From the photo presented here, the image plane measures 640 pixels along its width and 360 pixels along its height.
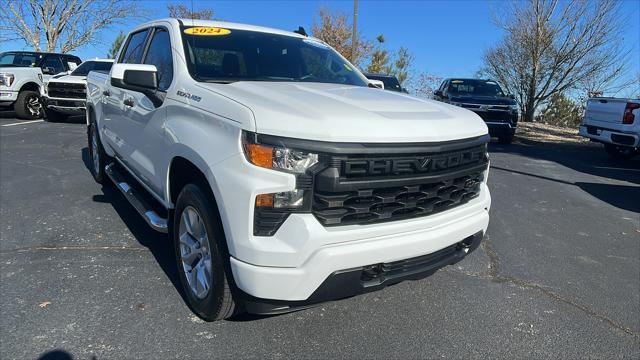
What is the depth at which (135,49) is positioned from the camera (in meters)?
4.61

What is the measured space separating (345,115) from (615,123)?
377 inches

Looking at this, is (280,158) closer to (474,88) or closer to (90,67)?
(474,88)

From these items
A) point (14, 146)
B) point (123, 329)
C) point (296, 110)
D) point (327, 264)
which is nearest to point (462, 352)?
point (327, 264)

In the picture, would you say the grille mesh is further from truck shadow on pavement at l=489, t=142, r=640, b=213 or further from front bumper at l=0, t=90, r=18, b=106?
front bumper at l=0, t=90, r=18, b=106

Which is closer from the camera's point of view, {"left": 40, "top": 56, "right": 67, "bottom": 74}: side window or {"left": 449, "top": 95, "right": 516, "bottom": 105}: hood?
{"left": 449, "top": 95, "right": 516, "bottom": 105}: hood

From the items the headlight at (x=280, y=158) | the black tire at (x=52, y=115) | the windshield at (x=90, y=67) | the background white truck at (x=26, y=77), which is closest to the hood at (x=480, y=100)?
the windshield at (x=90, y=67)

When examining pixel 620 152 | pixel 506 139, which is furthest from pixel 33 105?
Answer: pixel 620 152

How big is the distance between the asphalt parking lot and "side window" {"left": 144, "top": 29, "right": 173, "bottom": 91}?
4.77 feet

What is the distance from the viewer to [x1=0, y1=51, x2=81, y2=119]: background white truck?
12852mm

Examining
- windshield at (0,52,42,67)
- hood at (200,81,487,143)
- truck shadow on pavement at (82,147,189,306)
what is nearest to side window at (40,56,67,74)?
windshield at (0,52,42,67)

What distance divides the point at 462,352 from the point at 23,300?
2865 mm

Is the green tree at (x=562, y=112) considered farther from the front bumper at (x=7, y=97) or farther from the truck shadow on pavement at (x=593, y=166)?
the front bumper at (x=7, y=97)

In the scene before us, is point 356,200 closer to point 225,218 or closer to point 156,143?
point 225,218

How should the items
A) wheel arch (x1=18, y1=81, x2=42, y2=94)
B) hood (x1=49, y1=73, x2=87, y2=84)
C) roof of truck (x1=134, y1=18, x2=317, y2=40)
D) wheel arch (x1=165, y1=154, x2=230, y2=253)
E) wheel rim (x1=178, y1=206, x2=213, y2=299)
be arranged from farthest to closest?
wheel arch (x1=18, y1=81, x2=42, y2=94), hood (x1=49, y1=73, x2=87, y2=84), roof of truck (x1=134, y1=18, x2=317, y2=40), wheel rim (x1=178, y1=206, x2=213, y2=299), wheel arch (x1=165, y1=154, x2=230, y2=253)
